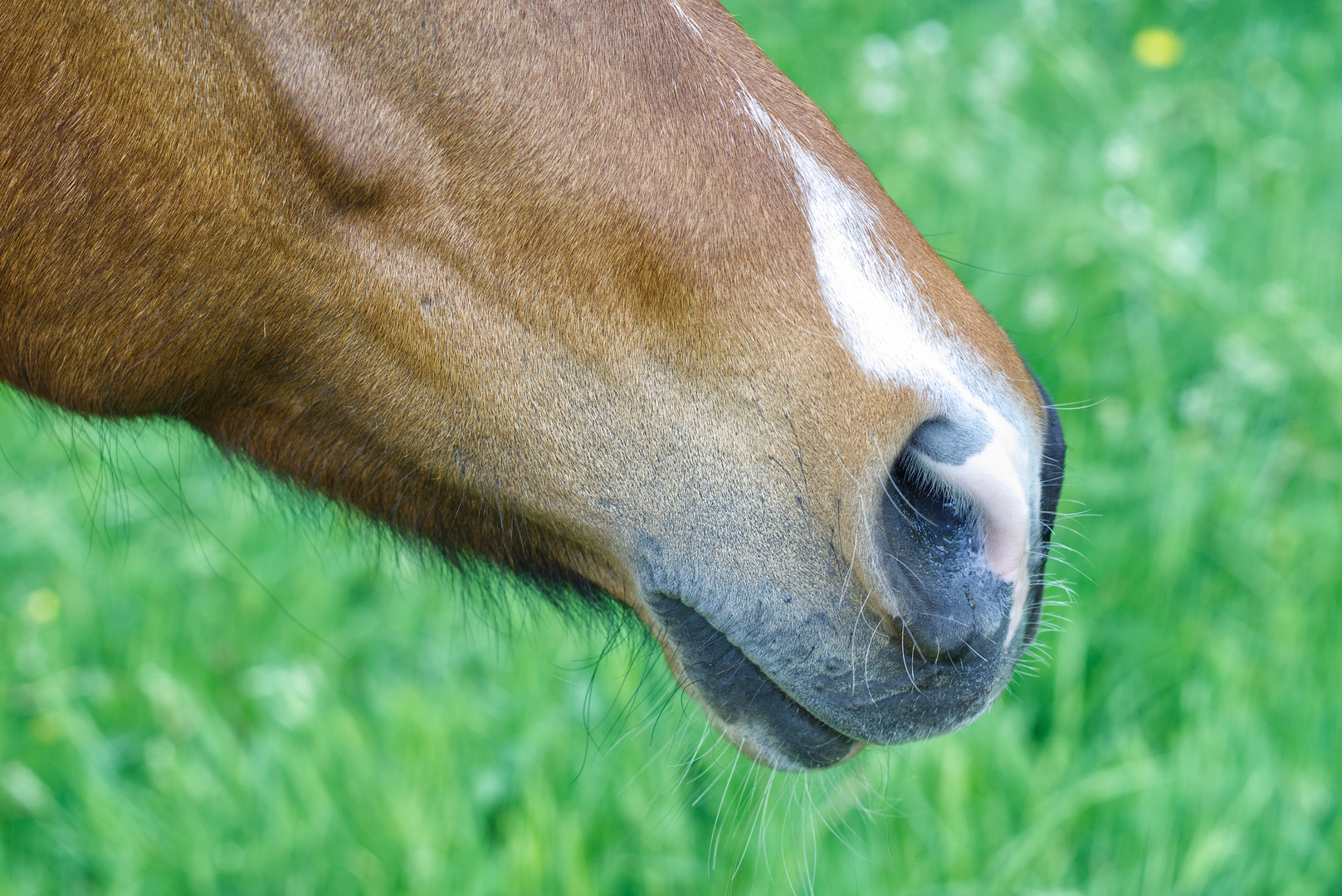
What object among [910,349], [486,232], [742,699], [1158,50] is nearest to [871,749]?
[742,699]

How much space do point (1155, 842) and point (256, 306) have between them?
1.63m

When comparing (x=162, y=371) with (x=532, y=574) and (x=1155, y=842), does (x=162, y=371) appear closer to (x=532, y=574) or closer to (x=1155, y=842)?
(x=532, y=574)

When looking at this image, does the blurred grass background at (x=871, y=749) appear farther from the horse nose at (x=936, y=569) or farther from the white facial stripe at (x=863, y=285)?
the white facial stripe at (x=863, y=285)

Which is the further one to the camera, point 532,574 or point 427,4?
point 532,574

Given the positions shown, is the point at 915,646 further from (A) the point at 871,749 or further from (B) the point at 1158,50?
(B) the point at 1158,50

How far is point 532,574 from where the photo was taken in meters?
1.37

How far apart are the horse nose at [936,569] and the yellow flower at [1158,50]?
11.8ft

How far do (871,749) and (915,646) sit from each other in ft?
2.01

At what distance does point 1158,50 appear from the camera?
13.6 ft

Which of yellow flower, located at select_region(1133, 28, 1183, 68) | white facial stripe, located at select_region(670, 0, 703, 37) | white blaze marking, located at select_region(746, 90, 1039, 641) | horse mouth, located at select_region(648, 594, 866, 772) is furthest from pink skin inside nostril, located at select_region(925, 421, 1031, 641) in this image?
yellow flower, located at select_region(1133, 28, 1183, 68)

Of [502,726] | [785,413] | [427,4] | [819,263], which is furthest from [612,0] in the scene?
[502,726]

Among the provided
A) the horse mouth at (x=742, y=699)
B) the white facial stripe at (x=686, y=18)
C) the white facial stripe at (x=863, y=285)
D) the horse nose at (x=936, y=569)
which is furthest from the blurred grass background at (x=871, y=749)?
the white facial stripe at (x=686, y=18)

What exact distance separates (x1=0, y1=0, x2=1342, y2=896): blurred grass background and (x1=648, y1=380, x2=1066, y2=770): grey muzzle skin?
134 millimetres

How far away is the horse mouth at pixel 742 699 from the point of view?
4.05 ft
